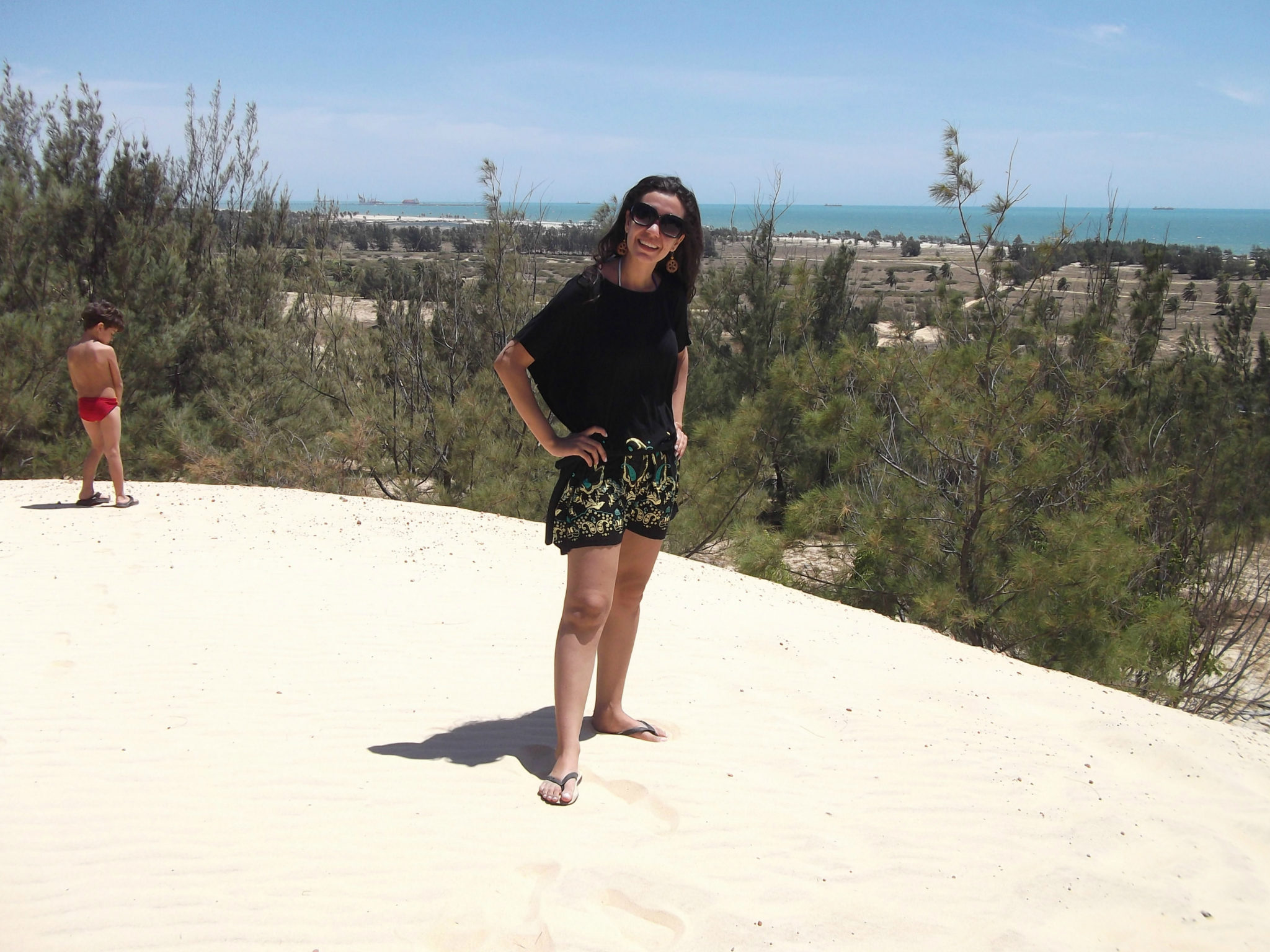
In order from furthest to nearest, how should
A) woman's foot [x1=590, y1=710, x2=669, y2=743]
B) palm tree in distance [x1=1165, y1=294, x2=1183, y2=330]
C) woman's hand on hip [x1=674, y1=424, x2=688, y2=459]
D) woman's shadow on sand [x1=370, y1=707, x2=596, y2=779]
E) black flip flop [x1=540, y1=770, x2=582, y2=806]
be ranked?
palm tree in distance [x1=1165, y1=294, x2=1183, y2=330]
woman's foot [x1=590, y1=710, x2=669, y2=743]
woman's shadow on sand [x1=370, y1=707, x2=596, y2=779]
woman's hand on hip [x1=674, y1=424, x2=688, y2=459]
black flip flop [x1=540, y1=770, x2=582, y2=806]

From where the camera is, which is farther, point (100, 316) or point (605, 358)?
point (100, 316)

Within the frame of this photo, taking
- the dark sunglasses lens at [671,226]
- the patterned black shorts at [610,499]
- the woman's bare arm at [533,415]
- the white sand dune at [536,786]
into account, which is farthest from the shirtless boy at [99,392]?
the dark sunglasses lens at [671,226]

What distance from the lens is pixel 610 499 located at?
313cm

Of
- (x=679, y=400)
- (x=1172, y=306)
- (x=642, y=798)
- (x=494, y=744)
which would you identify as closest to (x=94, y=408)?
(x=494, y=744)

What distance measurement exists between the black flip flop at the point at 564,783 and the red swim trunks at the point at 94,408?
21.2 feet

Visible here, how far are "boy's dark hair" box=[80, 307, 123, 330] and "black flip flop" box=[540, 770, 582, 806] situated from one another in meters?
6.45

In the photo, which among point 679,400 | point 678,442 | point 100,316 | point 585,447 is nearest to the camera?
point 585,447

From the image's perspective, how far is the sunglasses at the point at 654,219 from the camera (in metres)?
3.15

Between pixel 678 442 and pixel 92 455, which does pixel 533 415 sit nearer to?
pixel 678 442

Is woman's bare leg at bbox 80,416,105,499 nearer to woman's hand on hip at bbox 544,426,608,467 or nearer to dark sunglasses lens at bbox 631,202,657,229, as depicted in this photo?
woman's hand on hip at bbox 544,426,608,467

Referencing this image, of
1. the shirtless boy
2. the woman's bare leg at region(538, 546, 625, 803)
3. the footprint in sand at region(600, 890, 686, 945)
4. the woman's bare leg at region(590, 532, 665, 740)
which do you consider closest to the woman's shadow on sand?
the woman's bare leg at region(590, 532, 665, 740)

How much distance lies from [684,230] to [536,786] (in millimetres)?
2026

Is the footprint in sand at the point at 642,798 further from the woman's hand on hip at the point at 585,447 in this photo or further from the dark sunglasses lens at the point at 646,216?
the dark sunglasses lens at the point at 646,216

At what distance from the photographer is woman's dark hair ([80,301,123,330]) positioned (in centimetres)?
770
